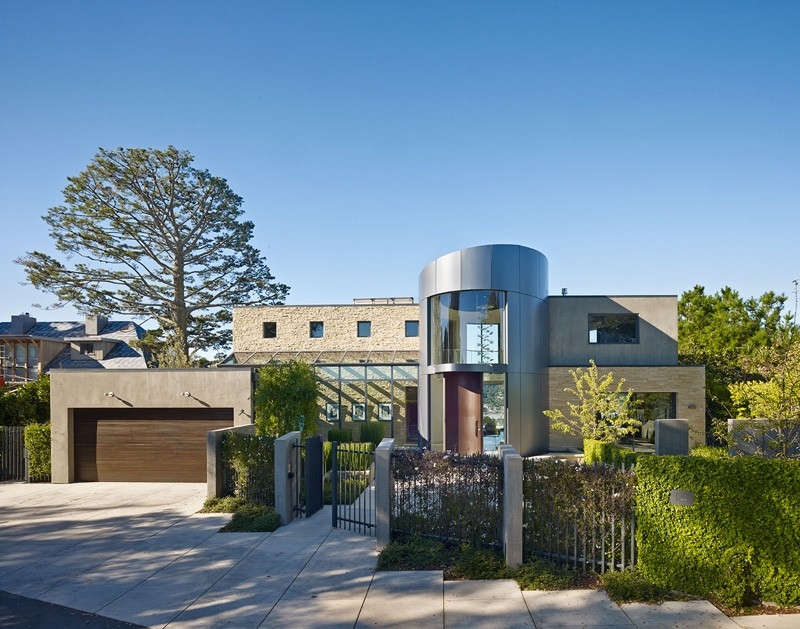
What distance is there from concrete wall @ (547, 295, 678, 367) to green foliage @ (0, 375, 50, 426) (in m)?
21.0

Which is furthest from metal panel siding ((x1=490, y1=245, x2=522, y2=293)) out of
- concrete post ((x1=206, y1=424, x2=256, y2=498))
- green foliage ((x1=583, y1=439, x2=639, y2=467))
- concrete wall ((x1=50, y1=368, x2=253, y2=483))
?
concrete post ((x1=206, y1=424, x2=256, y2=498))

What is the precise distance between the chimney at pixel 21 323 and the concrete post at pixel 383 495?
38.3m

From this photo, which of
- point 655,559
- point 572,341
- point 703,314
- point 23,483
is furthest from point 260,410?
point 703,314

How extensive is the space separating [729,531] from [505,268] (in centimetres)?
1435

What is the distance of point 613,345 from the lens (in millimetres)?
23406

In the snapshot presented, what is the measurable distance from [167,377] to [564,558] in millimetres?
13709

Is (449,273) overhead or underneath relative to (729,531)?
overhead

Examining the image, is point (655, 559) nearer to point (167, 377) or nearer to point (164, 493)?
point (164, 493)

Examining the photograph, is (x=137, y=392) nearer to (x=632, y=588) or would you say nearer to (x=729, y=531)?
(x=632, y=588)

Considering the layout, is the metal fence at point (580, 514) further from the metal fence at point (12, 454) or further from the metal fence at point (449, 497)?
the metal fence at point (12, 454)

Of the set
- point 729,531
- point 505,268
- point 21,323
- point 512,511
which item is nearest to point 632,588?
point 729,531

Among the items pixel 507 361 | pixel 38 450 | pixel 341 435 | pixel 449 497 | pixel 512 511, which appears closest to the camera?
pixel 512 511

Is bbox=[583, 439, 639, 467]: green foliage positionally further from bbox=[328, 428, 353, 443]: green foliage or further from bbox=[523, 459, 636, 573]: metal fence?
bbox=[328, 428, 353, 443]: green foliage

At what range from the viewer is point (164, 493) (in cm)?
1567
